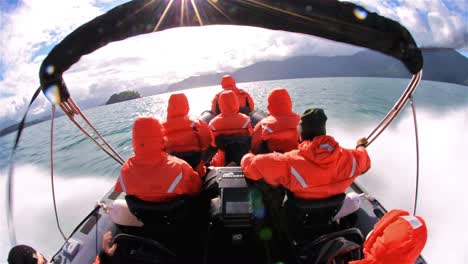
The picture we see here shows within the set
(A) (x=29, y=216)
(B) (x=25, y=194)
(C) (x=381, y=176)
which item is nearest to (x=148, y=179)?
(A) (x=29, y=216)

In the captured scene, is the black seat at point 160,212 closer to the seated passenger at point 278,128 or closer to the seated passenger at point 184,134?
the seated passenger at point 184,134

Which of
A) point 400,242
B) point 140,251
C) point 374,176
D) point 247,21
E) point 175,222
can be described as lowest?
point 374,176

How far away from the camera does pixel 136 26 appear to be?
1.17m

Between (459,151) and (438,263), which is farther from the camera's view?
(459,151)

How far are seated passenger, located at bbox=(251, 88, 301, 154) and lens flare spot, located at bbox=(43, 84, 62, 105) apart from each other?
2.08 meters

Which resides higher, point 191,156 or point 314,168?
point 314,168

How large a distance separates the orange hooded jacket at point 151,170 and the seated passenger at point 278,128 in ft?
4.64

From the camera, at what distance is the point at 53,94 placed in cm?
148

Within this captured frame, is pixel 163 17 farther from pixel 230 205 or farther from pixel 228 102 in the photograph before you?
pixel 228 102

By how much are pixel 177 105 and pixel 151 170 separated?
5.07 feet

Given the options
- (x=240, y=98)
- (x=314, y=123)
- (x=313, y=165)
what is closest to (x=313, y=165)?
(x=313, y=165)

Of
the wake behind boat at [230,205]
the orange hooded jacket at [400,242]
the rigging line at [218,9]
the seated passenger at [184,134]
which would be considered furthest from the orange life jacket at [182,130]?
the orange hooded jacket at [400,242]

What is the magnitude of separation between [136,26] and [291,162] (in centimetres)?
112

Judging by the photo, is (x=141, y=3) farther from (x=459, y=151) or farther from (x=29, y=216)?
(x=459, y=151)
